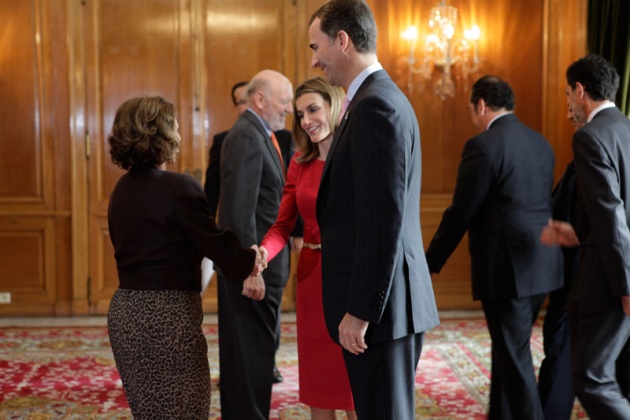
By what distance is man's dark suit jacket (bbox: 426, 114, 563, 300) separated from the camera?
3.65 meters

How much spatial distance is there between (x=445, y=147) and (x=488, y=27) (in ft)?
3.92

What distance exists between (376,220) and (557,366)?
216 cm

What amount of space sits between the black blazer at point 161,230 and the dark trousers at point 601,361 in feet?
4.86

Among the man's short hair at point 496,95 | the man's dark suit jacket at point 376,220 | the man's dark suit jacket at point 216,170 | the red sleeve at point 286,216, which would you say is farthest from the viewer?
the man's dark suit jacket at point 216,170

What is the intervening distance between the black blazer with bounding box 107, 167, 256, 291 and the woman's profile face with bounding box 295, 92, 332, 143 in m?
0.71

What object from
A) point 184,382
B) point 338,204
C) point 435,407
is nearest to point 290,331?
point 435,407

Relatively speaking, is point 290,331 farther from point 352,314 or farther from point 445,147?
point 352,314

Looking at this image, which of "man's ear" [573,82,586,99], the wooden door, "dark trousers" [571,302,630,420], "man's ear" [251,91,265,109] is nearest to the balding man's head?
"man's ear" [251,91,265,109]

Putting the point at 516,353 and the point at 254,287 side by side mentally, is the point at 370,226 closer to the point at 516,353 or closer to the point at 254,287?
the point at 254,287

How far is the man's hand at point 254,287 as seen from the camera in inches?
142

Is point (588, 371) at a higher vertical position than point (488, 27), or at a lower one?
lower

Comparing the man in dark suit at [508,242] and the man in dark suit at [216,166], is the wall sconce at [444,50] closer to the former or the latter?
the man in dark suit at [216,166]

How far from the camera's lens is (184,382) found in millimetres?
2699

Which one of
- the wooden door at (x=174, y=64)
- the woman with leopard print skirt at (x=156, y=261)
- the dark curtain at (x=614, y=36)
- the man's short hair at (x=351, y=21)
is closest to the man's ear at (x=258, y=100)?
the woman with leopard print skirt at (x=156, y=261)
